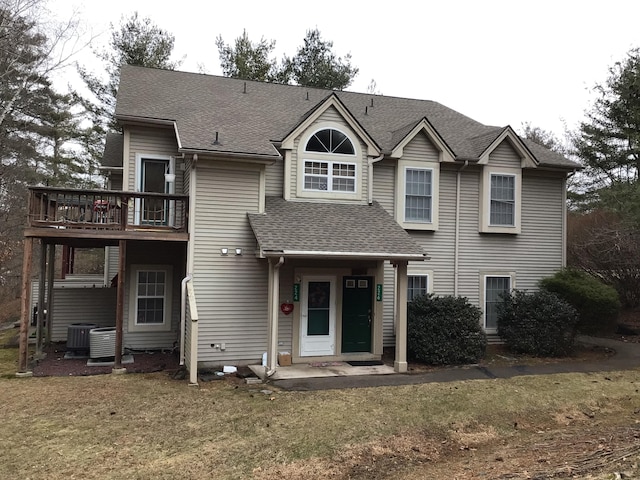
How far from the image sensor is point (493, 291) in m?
14.7

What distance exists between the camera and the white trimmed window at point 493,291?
1453cm

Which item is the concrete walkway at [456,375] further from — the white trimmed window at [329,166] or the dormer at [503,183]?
the white trimmed window at [329,166]

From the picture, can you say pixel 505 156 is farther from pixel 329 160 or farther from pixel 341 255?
pixel 341 255

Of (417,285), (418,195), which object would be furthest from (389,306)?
(418,195)

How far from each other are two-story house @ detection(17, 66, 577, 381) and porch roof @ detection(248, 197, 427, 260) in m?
0.05

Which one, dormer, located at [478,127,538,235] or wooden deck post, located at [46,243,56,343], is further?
dormer, located at [478,127,538,235]

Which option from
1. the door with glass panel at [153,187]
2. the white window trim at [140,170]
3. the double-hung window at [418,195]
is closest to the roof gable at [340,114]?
the double-hung window at [418,195]

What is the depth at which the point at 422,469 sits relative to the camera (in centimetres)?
601

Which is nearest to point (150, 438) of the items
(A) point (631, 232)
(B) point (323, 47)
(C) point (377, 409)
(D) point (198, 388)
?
(D) point (198, 388)

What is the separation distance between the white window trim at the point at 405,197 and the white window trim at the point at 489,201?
151cm

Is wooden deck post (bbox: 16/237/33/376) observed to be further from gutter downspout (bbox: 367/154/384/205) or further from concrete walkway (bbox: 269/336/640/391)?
gutter downspout (bbox: 367/154/384/205)

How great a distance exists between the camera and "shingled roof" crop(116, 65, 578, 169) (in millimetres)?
11891

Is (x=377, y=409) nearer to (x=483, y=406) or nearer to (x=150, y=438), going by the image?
(x=483, y=406)

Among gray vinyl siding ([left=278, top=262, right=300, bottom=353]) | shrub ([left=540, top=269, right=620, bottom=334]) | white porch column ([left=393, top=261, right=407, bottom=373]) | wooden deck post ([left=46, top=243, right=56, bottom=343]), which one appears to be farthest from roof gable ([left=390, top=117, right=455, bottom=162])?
wooden deck post ([left=46, top=243, right=56, bottom=343])
